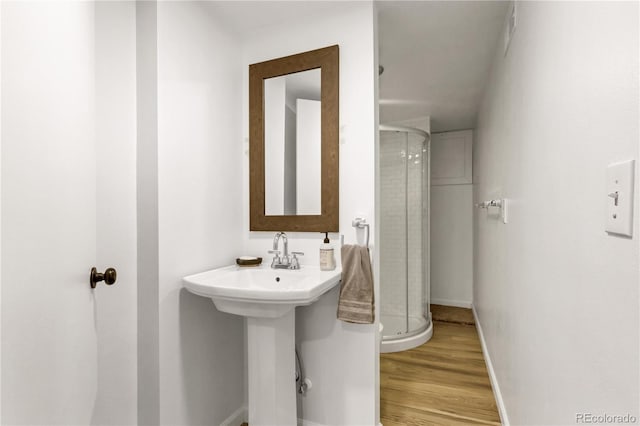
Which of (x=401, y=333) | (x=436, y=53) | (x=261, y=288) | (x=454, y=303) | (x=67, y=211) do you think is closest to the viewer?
(x=67, y=211)

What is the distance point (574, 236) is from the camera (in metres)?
0.85

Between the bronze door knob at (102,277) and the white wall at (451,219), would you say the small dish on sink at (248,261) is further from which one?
the white wall at (451,219)

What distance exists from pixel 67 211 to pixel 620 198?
61.5 inches

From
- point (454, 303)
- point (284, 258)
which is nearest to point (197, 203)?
point (284, 258)

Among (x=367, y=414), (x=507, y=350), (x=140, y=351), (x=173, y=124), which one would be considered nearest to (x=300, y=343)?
(x=367, y=414)

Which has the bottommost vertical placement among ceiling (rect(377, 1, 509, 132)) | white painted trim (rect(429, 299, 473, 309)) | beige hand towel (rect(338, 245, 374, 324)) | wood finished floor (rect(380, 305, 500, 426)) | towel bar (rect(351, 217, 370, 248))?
wood finished floor (rect(380, 305, 500, 426))

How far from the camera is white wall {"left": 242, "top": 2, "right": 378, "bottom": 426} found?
1722 mm

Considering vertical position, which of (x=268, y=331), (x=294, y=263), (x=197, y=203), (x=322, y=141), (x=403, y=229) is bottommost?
(x=268, y=331)

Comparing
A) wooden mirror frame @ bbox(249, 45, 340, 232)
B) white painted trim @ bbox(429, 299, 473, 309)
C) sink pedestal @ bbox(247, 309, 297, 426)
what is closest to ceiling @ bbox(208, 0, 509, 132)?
wooden mirror frame @ bbox(249, 45, 340, 232)

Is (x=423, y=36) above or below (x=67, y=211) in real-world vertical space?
above

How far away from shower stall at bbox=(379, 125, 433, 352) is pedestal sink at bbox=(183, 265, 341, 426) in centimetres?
163

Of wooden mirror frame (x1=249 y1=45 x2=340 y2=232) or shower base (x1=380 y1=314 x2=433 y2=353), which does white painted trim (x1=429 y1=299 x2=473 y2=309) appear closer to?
shower base (x1=380 y1=314 x2=433 y2=353)

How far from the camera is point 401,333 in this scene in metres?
3.03

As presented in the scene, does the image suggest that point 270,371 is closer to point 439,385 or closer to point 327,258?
point 327,258
